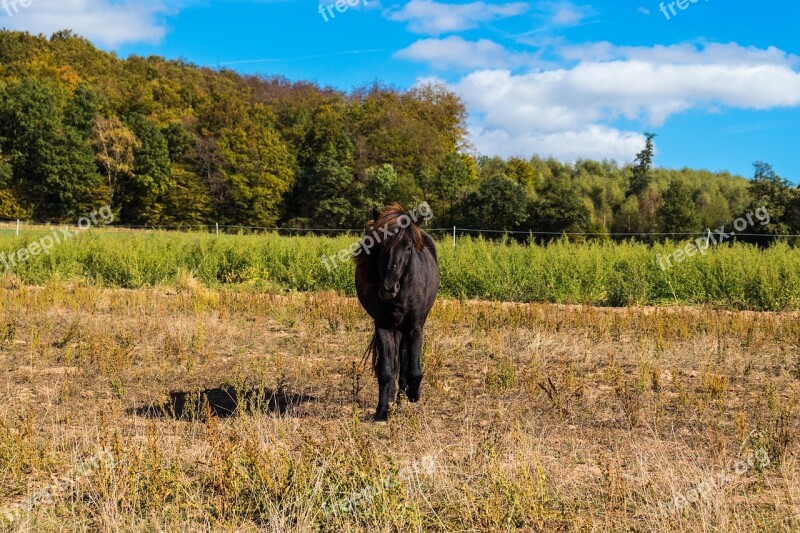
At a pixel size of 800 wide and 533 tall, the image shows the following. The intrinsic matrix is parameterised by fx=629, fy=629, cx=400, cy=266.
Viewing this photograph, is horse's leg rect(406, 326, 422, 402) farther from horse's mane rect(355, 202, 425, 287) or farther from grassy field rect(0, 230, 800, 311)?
grassy field rect(0, 230, 800, 311)

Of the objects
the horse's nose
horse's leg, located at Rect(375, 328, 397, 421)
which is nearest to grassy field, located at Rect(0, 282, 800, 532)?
horse's leg, located at Rect(375, 328, 397, 421)

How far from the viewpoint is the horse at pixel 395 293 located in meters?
5.47

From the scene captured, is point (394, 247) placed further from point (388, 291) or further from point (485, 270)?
point (485, 270)

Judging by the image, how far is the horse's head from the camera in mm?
→ 5359

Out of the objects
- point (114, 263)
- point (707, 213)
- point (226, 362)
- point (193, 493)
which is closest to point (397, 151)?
point (707, 213)

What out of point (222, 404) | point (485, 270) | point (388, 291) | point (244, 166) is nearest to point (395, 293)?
point (388, 291)

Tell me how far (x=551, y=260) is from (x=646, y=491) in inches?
469

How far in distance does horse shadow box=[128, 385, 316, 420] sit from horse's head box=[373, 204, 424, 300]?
1.42m

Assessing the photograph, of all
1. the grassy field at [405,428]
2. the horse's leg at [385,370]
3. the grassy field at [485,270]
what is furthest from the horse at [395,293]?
the grassy field at [485,270]

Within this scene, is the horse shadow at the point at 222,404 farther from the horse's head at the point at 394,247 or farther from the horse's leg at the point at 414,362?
the horse's head at the point at 394,247

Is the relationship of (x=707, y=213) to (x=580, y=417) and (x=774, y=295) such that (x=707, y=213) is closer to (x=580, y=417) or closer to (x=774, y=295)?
(x=774, y=295)

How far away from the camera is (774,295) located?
13750 mm

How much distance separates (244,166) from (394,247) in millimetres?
49766

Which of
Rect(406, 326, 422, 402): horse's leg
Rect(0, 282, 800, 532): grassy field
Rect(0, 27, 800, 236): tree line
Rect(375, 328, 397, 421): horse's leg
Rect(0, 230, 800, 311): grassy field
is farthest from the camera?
Rect(0, 27, 800, 236): tree line
